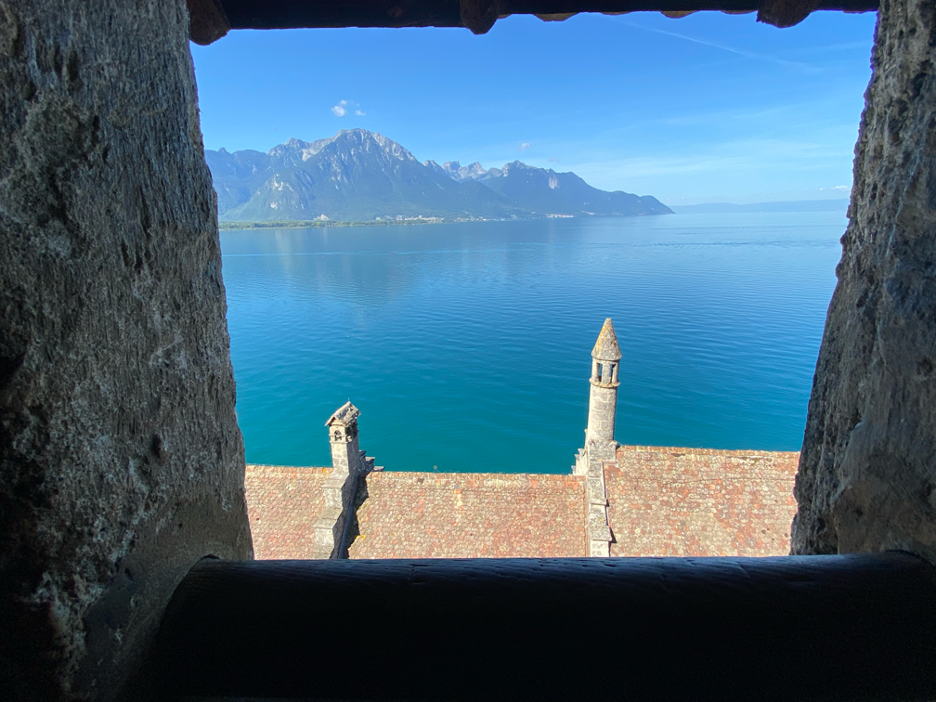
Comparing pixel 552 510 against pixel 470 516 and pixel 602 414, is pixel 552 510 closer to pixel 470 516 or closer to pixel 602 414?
pixel 470 516

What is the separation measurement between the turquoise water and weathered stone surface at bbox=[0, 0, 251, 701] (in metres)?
28.0

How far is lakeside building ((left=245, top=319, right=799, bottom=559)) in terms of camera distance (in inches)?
492

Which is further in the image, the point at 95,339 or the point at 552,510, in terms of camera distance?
the point at 552,510

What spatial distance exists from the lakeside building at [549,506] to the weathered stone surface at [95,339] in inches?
452

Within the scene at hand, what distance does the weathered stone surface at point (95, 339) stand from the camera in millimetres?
1098

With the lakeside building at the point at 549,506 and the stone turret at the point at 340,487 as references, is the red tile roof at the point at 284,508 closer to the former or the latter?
the lakeside building at the point at 549,506

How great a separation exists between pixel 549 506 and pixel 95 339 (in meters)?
13.9

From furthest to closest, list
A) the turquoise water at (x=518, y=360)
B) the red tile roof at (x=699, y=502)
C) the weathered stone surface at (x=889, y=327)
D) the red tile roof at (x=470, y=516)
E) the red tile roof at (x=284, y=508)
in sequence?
the turquoise water at (x=518, y=360)
the red tile roof at (x=284, y=508)
the red tile roof at (x=470, y=516)
the red tile roof at (x=699, y=502)
the weathered stone surface at (x=889, y=327)

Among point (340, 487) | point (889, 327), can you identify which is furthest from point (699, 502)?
point (889, 327)

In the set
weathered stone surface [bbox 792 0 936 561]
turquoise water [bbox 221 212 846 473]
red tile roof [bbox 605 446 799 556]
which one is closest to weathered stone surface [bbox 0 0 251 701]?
weathered stone surface [bbox 792 0 936 561]

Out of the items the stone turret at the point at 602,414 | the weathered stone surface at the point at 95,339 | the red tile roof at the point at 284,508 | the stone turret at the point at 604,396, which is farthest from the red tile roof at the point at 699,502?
the weathered stone surface at the point at 95,339

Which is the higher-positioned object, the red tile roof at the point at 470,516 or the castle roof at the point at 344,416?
the castle roof at the point at 344,416

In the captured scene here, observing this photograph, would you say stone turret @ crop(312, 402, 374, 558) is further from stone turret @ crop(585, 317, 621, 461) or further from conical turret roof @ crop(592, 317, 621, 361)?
conical turret roof @ crop(592, 317, 621, 361)

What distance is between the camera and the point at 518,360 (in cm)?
4509
